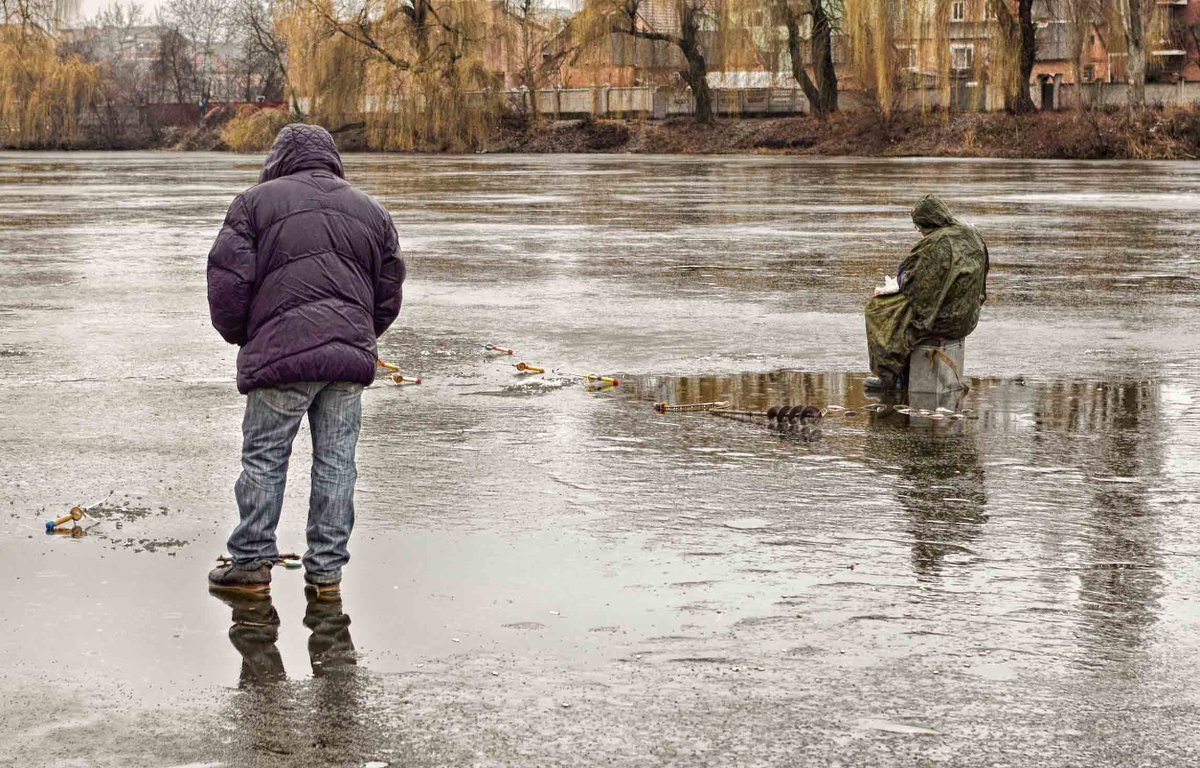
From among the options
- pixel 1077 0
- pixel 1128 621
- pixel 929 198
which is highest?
pixel 1077 0

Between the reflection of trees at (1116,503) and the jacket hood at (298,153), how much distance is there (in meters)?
3.09

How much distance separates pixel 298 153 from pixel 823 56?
64312 millimetres

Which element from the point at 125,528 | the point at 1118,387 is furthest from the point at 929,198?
the point at 125,528

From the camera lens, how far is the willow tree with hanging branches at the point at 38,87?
71438 mm

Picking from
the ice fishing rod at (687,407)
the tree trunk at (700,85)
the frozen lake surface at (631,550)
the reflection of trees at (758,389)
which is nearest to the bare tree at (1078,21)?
the tree trunk at (700,85)

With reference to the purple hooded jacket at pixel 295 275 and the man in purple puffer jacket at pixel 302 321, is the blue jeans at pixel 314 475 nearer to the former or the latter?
the man in purple puffer jacket at pixel 302 321

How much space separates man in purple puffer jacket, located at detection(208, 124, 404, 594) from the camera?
6.11m

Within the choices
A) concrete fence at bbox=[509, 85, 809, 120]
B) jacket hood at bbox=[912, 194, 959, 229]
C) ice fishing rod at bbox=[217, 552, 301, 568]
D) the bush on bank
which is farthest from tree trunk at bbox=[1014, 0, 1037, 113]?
ice fishing rod at bbox=[217, 552, 301, 568]

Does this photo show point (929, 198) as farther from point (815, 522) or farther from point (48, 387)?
point (48, 387)

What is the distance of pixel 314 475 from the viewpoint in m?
6.35

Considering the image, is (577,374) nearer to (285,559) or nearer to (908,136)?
(285,559)

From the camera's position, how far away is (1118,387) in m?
11.1

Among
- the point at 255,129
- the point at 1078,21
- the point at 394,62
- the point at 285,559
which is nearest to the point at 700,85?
the point at 394,62

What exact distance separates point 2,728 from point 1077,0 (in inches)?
2276
